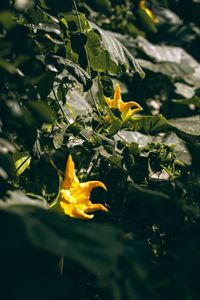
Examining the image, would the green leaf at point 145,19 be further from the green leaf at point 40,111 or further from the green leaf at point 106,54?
the green leaf at point 40,111

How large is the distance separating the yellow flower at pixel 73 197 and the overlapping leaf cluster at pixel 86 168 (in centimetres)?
5

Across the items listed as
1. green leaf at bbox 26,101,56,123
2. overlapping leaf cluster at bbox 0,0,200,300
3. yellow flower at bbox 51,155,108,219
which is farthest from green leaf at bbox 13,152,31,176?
green leaf at bbox 26,101,56,123

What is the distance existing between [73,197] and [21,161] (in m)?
0.21

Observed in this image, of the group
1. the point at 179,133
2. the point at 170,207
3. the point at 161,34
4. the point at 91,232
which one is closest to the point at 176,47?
the point at 161,34

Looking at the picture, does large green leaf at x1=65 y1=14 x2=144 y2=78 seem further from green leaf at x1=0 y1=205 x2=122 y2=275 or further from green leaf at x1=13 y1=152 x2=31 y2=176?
green leaf at x1=0 y1=205 x2=122 y2=275

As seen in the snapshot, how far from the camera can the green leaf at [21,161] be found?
5.01ft

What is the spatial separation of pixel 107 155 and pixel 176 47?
2230mm

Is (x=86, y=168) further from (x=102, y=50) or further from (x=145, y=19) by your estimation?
(x=145, y=19)

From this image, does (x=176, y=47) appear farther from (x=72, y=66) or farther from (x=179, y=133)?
(x=72, y=66)

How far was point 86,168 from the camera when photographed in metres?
1.67

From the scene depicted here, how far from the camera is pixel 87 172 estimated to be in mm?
1695

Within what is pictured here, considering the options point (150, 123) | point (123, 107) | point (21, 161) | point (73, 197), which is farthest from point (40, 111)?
point (150, 123)

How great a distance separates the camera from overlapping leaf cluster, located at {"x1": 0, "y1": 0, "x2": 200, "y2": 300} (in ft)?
2.63

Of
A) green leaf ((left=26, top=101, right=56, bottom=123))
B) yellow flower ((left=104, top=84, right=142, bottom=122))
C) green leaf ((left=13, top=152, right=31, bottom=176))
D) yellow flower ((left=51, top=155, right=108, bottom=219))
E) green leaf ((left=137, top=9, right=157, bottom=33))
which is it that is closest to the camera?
green leaf ((left=26, top=101, right=56, bottom=123))
